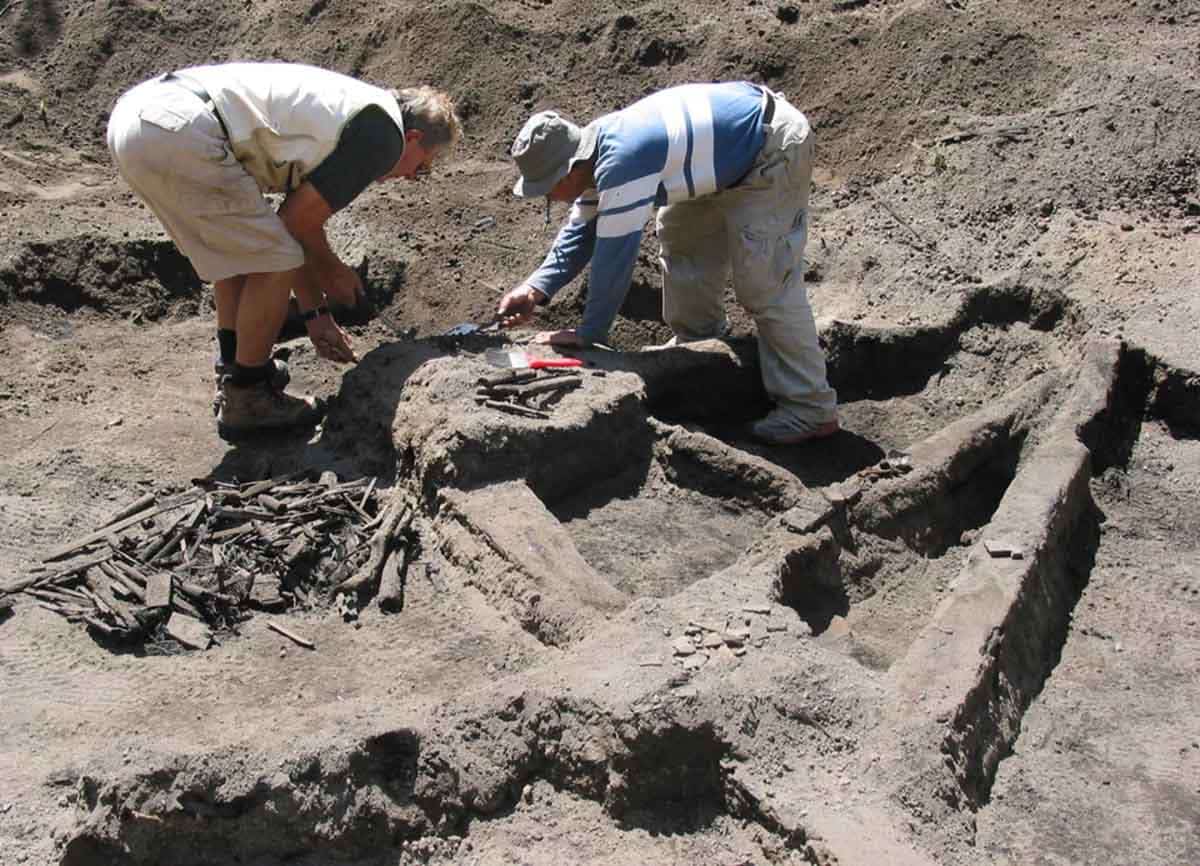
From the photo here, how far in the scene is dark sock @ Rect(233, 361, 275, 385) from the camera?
5152 mm

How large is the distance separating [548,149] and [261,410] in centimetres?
158

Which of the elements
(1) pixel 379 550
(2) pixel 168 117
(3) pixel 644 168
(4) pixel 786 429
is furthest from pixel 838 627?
(2) pixel 168 117

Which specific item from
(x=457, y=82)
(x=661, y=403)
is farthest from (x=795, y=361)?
(x=457, y=82)

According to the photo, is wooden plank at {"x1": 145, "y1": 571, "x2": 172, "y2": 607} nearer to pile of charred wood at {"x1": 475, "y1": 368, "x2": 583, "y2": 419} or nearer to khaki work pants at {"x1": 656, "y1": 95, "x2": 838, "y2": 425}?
pile of charred wood at {"x1": 475, "y1": 368, "x2": 583, "y2": 419}

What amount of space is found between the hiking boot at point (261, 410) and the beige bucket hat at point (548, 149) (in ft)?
4.20

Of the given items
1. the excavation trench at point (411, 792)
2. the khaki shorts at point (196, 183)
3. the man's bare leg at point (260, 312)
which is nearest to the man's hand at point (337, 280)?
the man's bare leg at point (260, 312)

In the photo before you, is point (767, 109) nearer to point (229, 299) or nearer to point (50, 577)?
point (229, 299)

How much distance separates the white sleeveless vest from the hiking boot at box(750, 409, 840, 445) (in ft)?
6.72

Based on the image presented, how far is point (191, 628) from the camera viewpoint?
4043 mm

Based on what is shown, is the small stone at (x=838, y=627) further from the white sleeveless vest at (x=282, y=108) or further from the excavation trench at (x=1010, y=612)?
the white sleeveless vest at (x=282, y=108)

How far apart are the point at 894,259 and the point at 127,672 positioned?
4512 mm

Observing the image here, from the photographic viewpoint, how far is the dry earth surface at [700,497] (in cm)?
319

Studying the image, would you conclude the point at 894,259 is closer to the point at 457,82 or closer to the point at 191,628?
the point at 457,82

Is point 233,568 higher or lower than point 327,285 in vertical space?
lower
